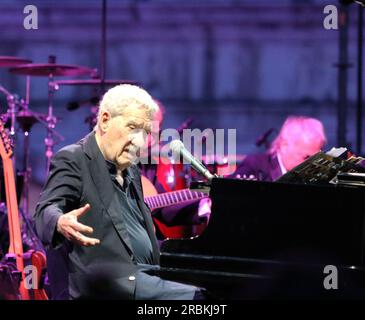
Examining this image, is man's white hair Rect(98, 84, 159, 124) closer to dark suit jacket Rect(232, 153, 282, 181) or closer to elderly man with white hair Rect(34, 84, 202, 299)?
elderly man with white hair Rect(34, 84, 202, 299)

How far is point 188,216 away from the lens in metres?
6.46

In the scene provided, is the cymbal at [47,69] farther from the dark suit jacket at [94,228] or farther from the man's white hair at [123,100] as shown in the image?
the dark suit jacket at [94,228]

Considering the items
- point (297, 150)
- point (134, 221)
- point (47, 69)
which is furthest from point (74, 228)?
point (47, 69)

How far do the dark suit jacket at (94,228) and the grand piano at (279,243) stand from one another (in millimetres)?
270

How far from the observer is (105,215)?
407cm

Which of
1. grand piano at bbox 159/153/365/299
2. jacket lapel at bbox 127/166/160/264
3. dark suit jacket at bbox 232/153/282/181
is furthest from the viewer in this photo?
dark suit jacket at bbox 232/153/282/181

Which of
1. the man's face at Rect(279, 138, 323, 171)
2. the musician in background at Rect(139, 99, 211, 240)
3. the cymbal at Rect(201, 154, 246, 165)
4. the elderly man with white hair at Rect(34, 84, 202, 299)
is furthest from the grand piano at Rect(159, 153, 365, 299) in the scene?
the cymbal at Rect(201, 154, 246, 165)

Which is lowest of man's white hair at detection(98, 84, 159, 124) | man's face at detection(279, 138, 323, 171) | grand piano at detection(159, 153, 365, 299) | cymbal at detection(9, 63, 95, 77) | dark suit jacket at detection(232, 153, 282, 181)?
grand piano at detection(159, 153, 365, 299)

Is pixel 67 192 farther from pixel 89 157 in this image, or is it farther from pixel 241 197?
pixel 241 197

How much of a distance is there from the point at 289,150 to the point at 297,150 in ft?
0.26

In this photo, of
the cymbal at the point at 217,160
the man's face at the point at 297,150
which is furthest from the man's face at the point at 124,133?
the cymbal at the point at 217,160

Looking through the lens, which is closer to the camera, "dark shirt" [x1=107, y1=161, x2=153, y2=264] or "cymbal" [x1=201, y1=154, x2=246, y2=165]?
"dark shirt" [x1=107, y1=161, x2=153, y2=264]

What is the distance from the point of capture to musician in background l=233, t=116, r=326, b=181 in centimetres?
698
